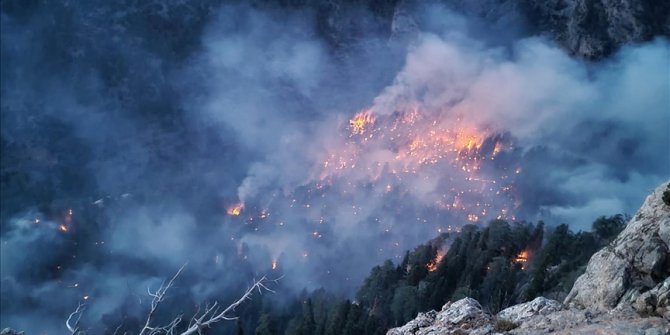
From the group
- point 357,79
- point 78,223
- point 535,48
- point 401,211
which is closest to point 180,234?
point 78,223

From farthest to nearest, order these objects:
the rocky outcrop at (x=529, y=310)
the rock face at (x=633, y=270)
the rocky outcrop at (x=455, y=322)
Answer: the rocky outcrop at (x=529, y=310), the rocky outcrop at (x=455, y=322), the rock face at (x=633, y=270)

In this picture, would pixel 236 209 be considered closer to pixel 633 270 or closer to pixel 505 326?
pixel 505 326

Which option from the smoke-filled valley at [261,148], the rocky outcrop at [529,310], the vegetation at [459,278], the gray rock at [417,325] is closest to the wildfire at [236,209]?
the smoke-filled valley at [261,148]

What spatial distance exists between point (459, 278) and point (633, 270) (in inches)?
2383

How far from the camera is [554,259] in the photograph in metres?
77.9

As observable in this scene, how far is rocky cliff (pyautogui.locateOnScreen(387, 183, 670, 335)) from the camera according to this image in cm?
1916

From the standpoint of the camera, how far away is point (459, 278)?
80938mm

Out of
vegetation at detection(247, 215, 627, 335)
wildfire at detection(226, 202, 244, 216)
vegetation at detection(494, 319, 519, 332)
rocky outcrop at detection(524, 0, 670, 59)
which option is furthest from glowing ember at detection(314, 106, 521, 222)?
vegetation at detection(494, 319, 519, 332)

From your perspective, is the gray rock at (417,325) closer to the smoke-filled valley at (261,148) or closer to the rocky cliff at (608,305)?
the rocky cliff at (608,305)

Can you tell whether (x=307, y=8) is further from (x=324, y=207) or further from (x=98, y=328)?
(x=98, y=328)

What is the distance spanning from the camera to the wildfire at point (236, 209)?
448 ft

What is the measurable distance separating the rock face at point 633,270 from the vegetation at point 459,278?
3974 centimetres

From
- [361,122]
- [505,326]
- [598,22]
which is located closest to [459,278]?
[505,326]

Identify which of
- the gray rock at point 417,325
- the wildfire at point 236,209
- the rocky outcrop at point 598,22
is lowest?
the gray rock at point 417,325
